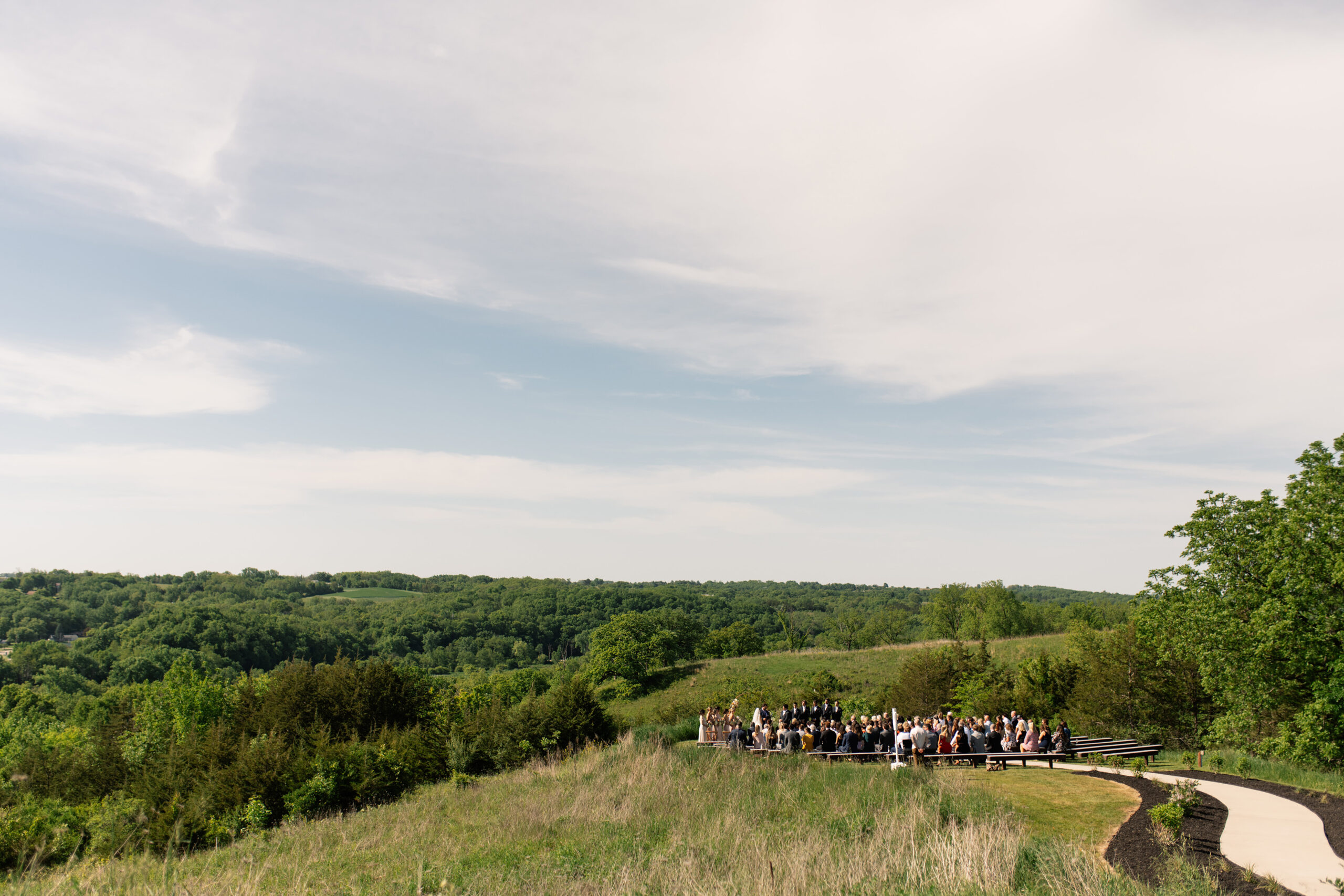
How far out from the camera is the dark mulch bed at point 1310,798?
1014 cm

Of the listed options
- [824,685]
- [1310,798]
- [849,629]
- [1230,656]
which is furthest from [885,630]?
[1310,798]

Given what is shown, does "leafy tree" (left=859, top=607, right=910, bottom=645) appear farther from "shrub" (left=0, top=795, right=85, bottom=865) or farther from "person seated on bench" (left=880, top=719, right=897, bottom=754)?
"shrub" (left=0, top=795, right=85, bottom=865)

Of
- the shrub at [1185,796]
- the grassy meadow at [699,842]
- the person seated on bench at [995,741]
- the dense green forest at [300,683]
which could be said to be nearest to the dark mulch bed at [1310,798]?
the shrub at [1185,796]

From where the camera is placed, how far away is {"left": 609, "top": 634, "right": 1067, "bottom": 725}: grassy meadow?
137 ft

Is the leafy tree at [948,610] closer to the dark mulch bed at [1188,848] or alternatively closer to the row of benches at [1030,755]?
the row of benches at [1030,755]

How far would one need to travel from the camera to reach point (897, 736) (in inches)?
721

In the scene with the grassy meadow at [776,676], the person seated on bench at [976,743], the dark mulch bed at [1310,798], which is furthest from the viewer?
the grassy meadow at [776,676]

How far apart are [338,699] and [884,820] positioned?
24.0 meters

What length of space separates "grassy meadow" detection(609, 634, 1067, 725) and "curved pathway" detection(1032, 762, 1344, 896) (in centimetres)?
2217

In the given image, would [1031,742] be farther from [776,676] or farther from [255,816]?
[776,676]

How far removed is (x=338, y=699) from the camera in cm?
2781

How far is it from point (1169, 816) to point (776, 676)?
5021 centimetres

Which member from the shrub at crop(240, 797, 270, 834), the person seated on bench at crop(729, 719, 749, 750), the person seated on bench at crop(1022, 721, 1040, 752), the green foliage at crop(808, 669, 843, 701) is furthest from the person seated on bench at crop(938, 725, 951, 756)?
the green foliage at crop(808, 669, 843, 701)

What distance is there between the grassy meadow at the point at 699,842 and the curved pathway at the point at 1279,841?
1414mm
